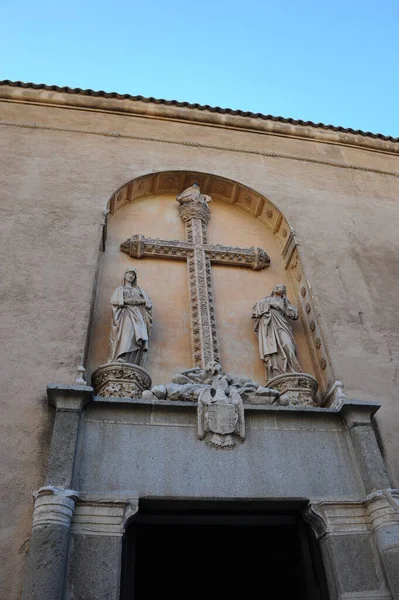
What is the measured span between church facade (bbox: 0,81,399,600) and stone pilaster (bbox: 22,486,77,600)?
0.01 metres

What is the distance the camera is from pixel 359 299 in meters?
7.16

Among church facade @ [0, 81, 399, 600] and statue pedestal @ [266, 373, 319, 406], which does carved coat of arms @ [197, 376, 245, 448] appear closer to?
church facade @ [0, 81, 399, 600]

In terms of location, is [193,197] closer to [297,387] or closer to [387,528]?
[297,387]

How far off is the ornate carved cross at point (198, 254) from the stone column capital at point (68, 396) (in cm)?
179

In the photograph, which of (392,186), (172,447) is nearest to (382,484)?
(172,447)

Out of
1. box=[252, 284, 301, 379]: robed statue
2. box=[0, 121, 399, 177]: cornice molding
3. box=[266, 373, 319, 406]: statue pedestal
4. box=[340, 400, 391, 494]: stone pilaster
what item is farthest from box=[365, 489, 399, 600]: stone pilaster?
box=[0, 121, 399, 177]: cornice molding

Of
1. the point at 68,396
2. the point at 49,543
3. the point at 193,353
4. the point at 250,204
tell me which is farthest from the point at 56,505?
the point at 250,204

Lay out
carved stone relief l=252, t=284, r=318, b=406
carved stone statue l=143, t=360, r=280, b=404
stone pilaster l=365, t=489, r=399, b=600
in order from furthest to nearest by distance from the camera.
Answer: carved stone relief l=252, t=284, r=318, b=406 → carved stone statue l=143, t=360, r=280, b=404 → stone pilaster l=365, t=489, r=399, b=600

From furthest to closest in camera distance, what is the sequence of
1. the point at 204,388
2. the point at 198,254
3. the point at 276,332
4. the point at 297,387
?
the point at 198,254 < the point at 276,332 < the point at 297,387 < the point at 204,388

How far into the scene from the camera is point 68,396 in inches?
198

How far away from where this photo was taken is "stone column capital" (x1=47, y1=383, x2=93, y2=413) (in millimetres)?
4984

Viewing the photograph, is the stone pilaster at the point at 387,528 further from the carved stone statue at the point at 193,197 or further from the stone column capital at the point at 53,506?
the carved stone statue at the point at 193,197

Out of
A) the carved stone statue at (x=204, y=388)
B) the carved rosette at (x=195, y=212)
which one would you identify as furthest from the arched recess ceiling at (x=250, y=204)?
the carved stone statue at (x=204, y=388)

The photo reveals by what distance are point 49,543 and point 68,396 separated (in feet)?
4.37
